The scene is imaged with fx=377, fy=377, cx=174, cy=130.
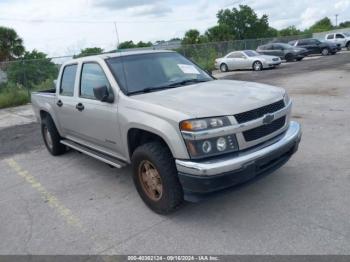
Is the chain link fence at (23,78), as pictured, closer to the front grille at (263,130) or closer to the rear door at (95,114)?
the rear door at (95,114)

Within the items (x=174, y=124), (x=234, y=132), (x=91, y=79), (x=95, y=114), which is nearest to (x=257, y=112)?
(x=234, y=132)

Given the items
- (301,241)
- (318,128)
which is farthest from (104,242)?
(318,128)

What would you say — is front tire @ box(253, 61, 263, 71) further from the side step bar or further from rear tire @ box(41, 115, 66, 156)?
the side step bar

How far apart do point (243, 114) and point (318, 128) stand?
13.1 feet

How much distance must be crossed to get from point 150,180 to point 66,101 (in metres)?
2.44

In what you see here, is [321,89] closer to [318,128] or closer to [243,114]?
[318,128]

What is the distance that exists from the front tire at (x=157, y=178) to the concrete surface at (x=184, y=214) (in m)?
0.20

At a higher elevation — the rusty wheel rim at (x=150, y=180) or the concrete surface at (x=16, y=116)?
the rusty wheel rim at (x=150, y=180)

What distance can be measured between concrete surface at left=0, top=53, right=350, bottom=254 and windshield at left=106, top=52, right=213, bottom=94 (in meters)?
1.45

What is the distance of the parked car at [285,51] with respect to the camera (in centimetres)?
2752

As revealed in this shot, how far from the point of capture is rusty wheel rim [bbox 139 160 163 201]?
4.19 metres

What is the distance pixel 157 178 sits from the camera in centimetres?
420

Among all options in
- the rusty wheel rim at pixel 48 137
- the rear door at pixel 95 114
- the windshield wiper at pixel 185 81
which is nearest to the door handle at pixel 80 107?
the rear door at pixel 95 114

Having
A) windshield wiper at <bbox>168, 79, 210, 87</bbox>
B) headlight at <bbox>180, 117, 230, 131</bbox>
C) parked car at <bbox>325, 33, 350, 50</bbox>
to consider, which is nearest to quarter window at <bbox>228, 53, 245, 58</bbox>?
parked car at <bbox>325, 33, 350, 50</bbox>
